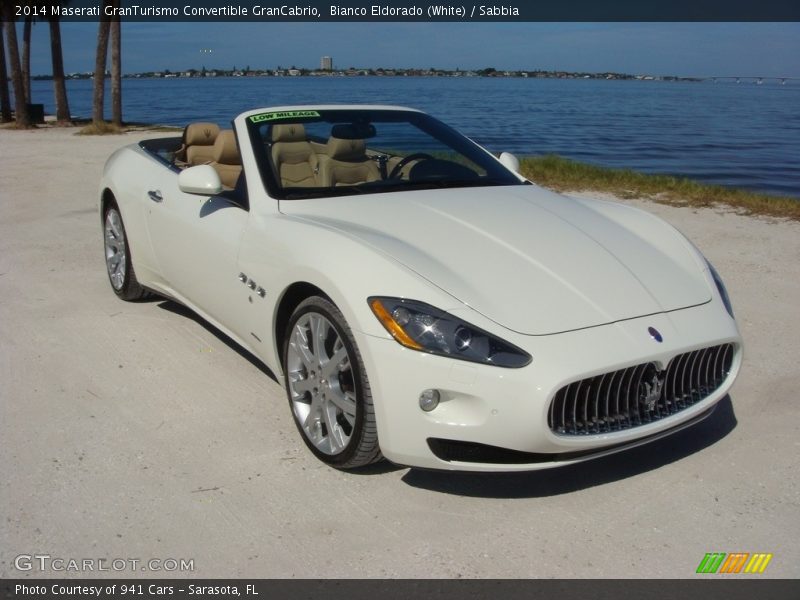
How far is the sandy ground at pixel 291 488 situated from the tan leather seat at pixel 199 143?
→ 1.45 metres

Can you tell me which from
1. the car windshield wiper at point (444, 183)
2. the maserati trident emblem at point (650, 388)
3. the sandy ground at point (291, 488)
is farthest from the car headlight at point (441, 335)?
the car windshield wiper at point (444, 183)

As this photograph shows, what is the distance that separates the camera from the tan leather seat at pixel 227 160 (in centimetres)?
503

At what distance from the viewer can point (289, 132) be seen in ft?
15.0

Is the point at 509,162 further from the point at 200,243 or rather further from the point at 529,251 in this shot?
the point at 200,243

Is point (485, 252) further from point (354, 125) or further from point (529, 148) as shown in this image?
point (529, 148)

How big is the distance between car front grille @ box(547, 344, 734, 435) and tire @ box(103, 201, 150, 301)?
3.56 m

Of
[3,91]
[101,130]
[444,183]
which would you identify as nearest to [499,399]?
[444,183]

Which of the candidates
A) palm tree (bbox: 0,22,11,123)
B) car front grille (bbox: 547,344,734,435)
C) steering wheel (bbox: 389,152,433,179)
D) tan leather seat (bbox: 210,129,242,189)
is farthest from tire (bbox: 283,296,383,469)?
palm tree (bbox: 0,22,11,123)

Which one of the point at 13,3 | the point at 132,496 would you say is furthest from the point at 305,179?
the point at 13,3

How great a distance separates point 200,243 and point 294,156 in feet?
2.27

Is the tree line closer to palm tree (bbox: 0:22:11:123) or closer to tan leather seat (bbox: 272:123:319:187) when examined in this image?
palm tree (bbox: 0:22:11:123)

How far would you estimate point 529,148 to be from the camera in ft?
72.7

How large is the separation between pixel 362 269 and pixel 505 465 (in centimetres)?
94
